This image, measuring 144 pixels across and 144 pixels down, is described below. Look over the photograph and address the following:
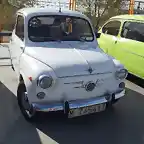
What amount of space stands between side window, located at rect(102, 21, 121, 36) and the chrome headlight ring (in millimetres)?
3683

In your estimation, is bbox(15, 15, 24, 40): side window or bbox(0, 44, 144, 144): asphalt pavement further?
bbox(15, 15, 24, 40): side window

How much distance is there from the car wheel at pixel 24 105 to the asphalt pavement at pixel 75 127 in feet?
0.34

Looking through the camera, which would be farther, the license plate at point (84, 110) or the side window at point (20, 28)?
the side window at point (20, 28)

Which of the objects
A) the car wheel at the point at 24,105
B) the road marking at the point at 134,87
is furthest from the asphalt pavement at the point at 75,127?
the road marking at the point at 134,87

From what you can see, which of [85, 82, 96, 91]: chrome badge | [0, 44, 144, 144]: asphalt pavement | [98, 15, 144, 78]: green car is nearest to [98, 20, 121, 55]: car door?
[98, 15, 144, 78]: green car

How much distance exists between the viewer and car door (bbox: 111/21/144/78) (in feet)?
19.6

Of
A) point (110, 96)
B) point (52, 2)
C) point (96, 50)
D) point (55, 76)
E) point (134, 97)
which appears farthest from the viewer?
point (52, 2)

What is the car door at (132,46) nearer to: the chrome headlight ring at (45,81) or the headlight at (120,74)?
the headlight at (120,74)

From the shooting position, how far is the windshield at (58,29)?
15.6 ft

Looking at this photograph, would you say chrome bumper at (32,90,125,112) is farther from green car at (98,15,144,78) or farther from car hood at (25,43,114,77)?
green car at (98,15,144,78)

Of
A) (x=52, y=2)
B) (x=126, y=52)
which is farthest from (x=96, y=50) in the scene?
(x=52, y=2)

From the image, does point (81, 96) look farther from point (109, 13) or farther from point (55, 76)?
point (109, 13)

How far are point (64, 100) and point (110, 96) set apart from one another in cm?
77

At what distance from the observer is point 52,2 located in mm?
10406
